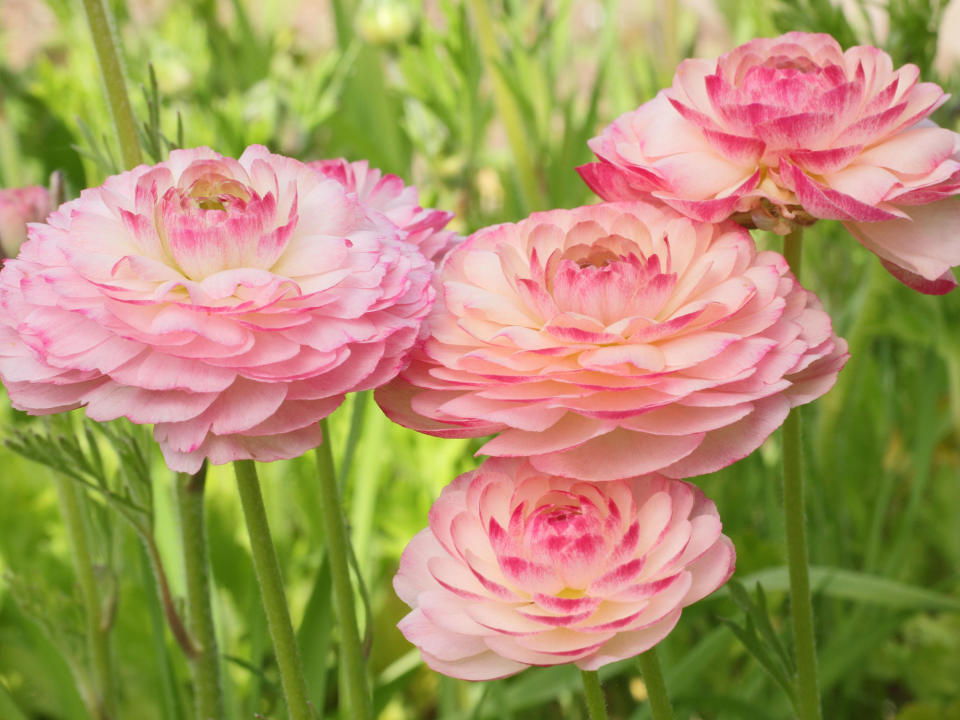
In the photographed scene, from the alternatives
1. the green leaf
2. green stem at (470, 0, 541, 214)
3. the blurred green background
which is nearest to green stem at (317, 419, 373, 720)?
the blurred green background

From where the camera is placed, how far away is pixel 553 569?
0.89 ft

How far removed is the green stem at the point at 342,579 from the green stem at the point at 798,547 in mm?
164

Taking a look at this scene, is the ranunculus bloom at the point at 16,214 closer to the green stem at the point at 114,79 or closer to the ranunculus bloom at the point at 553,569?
the green stem at the point at 114,79

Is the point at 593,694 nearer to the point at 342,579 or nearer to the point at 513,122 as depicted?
the point at 342,579

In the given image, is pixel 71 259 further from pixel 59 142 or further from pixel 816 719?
pixel 59 142

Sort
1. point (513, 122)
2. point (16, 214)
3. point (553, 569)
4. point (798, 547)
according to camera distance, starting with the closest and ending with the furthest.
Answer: point (553, 569), point (798, 547), point (16, 214), point (513, 122)

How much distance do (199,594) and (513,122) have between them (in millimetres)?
516

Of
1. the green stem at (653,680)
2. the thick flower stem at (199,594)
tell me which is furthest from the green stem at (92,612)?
the green stem at (653,680)

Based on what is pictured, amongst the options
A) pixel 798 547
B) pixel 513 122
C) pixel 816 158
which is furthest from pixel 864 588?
pixel 513 122

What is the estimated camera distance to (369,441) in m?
0.72

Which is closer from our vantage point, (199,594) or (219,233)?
(219,233)

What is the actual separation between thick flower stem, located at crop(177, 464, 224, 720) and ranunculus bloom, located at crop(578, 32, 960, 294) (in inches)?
8.2

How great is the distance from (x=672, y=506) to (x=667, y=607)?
0.03 m

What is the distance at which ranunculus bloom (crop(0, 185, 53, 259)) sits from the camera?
0.48m
